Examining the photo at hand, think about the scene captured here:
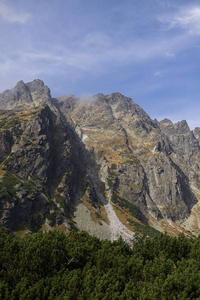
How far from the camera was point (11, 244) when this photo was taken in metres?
32.2

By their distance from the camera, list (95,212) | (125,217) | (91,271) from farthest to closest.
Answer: (125,217)
(95,212)
(91,271)

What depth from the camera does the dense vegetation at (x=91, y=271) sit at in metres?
23.4

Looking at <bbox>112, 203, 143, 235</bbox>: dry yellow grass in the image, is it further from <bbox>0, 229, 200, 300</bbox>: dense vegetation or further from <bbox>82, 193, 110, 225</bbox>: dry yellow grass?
<bbox>0, 229, 200, 300</bbox>: dense vegetation

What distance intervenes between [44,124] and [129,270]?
6934 inches

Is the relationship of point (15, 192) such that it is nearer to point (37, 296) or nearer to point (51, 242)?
point (51, 242)

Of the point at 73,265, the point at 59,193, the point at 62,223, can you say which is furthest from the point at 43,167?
the point at 73,265

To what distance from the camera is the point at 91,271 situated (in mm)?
29906

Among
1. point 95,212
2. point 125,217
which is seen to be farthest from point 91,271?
point 125,217

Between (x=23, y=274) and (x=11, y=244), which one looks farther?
(x=11, y=244)

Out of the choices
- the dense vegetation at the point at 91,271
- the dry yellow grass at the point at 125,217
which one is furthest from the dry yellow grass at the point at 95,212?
the dense vegetation at the point at 91,271

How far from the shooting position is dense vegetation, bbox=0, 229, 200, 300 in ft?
76.7

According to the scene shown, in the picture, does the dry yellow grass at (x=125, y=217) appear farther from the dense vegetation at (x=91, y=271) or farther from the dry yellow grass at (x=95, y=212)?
the dense vegetation at (x=91, y=271)

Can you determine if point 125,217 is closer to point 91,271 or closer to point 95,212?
point 95,212

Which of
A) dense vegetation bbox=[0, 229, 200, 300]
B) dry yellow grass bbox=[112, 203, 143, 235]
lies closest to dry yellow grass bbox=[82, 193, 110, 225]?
dry yellow grass bbox=[112, 203, 143, 235]
